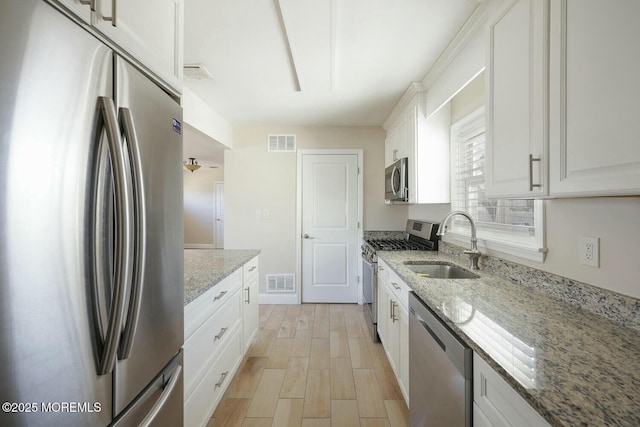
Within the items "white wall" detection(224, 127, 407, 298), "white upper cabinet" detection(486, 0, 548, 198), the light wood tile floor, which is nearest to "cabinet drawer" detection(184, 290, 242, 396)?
the light wood tile floor

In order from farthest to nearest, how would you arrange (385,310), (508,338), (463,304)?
(385,310), (463,304), (508,338)

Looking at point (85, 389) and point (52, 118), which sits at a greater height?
point (52, 118)

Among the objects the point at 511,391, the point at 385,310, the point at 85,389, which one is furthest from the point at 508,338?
the point at 385,310

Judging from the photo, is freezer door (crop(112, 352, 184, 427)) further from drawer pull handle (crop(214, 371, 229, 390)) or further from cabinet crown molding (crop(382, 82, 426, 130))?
cabinet crown molding (crop(382, 82, 426, 130))

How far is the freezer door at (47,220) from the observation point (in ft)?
1.66

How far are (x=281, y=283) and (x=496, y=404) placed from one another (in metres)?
3.36

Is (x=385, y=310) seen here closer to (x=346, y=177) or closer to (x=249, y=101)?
(x=346, y=177)

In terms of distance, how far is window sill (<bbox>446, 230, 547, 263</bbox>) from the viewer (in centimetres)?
143

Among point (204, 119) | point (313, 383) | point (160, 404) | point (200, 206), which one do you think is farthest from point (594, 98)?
point (200, 206)

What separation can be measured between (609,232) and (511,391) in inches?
31.1

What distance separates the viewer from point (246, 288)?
240 cm

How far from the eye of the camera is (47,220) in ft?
1.86

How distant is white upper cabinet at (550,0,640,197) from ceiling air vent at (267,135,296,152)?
10.6 feet

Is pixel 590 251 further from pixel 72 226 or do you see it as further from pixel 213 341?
pixel 213 341
